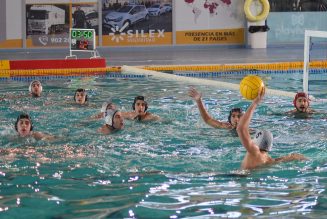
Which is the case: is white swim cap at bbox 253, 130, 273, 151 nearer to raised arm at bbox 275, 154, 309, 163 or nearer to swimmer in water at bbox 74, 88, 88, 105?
raised arm at bbox 275, 154, 309, 163

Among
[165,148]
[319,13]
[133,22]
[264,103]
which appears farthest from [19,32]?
[165,148]

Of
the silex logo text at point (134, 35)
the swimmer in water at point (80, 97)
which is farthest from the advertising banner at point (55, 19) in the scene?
the swimmer in water at point (80, 97)

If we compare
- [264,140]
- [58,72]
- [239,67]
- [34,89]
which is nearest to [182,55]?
[239,67]

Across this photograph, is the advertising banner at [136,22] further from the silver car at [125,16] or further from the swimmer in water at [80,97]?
the swimmer in water at [80,97]

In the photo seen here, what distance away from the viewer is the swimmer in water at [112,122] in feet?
30.2

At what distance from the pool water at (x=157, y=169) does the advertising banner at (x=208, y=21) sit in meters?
11.5

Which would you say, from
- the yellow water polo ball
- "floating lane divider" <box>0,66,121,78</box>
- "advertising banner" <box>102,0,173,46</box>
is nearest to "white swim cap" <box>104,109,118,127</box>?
the yellow water polo ball

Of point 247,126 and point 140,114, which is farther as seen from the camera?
point 140,114

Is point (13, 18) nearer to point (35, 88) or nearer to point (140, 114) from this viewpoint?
point (35, 88)

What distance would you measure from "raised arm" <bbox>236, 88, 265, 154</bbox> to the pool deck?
11.0 metres

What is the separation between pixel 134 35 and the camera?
2306cm

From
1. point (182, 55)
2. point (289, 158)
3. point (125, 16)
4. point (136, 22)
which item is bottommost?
point (289, 158)

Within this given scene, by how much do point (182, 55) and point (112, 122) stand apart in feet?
37.8

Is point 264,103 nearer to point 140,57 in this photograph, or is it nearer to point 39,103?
point 39,103
